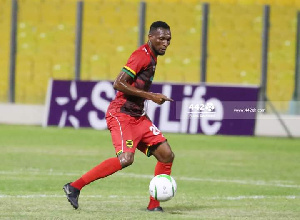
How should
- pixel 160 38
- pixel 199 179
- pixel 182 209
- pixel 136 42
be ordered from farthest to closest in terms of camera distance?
1. pixel 136 42
2. pixel 199 179
3. pixel 182 209
4. pixel 160 38

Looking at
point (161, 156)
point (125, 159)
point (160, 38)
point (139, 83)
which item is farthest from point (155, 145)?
point (160, 38)

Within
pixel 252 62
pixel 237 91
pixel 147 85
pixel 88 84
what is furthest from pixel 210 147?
pixel 147 85

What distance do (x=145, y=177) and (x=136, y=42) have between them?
1373 cm

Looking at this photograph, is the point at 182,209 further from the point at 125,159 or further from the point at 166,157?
the point at 125,159

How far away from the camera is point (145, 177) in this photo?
12.6 meters

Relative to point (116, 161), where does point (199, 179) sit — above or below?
below

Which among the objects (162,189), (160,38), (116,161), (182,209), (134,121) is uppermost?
(160,38)

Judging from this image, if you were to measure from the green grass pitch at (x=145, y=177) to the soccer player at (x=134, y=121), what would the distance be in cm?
37

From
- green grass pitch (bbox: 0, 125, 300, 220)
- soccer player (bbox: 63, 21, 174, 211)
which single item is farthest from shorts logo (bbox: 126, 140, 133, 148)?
green grass pitch (bbox: 0, 125, 300, 220)

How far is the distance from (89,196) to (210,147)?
845 centimetres

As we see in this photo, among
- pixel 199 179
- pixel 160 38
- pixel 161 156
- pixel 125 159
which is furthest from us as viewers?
pixel 199 179

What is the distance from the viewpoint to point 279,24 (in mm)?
26891

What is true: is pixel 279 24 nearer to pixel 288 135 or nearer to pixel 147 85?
pixel 288 135

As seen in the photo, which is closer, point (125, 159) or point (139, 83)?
point (125, 159)
